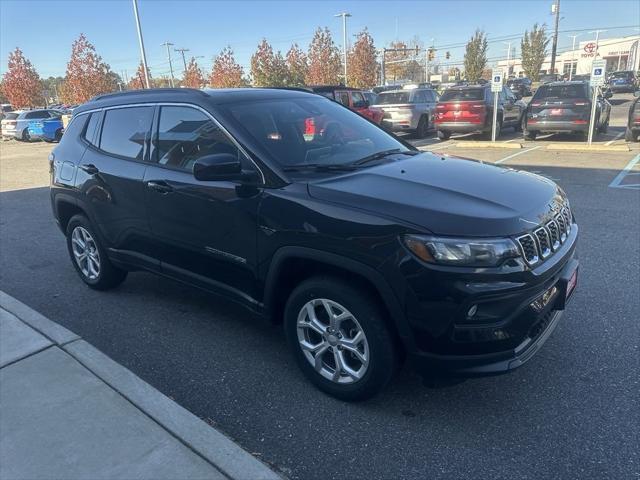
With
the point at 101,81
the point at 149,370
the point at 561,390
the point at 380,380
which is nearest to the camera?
the point at 380,380

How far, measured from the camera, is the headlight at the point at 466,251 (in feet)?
7.98

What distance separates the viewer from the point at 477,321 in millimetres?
2471

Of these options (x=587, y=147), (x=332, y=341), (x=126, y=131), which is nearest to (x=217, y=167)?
(x=332, y=341)

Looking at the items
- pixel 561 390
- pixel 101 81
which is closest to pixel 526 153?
pixel 561 390

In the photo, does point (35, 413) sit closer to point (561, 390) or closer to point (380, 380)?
point (380, 380)

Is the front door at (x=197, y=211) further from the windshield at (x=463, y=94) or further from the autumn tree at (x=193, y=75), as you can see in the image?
the autumn tree at (x=193, y=75)

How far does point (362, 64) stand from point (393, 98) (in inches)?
1295

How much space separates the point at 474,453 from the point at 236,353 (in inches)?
70.5

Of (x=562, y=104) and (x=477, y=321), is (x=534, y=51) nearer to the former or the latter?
(x=562, y=104)

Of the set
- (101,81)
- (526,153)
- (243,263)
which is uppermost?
(101,81)

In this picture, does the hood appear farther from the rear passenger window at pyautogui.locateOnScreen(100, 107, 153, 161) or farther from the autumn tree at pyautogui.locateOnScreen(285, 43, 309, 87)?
the autumn tree at pyautogui.locateOnScreen(285, 43, 309, 87)

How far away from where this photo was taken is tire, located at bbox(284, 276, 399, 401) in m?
2.70

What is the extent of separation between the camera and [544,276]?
8.52ft

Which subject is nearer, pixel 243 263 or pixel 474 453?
pixel 474 453
